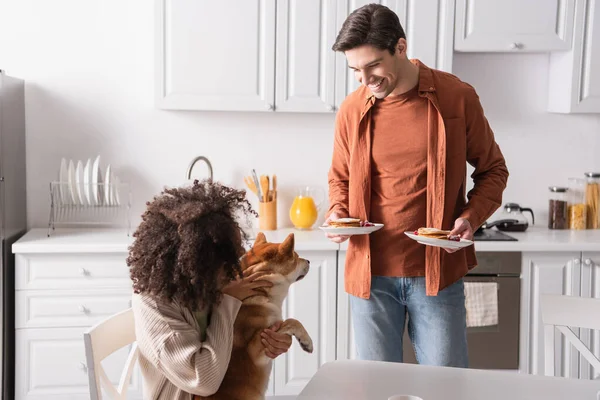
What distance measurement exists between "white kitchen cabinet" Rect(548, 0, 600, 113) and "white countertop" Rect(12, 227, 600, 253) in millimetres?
602

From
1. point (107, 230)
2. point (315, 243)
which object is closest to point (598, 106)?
point (315, 243)

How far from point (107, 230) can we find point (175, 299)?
6.97ft

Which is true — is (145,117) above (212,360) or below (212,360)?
above

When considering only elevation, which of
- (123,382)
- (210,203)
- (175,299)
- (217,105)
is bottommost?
(123,382)

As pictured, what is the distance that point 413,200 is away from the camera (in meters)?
2.29

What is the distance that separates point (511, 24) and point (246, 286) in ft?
7.54

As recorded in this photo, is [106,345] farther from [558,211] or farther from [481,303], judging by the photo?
[558,211]

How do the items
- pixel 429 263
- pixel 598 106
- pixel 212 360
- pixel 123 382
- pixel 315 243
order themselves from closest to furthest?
pixel 212 360, pixel 123 382, pixel 429 263, pixel 315 243, pixel 598 106

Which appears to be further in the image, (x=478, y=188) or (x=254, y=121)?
(x=254, y=121)

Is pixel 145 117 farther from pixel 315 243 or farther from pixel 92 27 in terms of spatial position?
pixel 315 243

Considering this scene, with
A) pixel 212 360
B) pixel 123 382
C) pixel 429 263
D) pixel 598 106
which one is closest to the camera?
pixel 212 360

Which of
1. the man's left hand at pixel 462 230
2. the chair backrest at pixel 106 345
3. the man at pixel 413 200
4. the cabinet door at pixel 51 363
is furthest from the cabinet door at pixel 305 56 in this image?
the chair backrest at pixel 106 345

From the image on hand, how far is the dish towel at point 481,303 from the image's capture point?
3391 mm

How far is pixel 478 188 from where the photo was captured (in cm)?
235
